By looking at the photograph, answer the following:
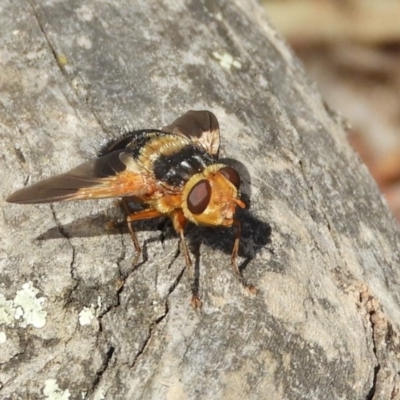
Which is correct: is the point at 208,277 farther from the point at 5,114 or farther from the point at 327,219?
the point at 5,114

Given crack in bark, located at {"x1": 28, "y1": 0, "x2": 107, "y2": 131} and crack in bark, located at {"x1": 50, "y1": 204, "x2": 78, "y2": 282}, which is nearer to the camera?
crack in bark, located at {"x1": 50, "y1": 204, "x2": 78, "y2": 282}

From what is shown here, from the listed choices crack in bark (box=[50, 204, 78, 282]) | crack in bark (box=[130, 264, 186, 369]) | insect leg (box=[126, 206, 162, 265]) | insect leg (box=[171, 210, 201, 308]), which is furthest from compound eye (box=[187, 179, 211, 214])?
crack in bark (box=[50, 204, 78, 282])

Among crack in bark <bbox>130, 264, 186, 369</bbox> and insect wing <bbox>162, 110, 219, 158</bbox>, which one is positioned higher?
insect wing <bbox>162, 110, 219, 158</bbox>

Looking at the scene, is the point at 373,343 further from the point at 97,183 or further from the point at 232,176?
the point at 97,183

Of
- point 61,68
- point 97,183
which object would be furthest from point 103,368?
point 61,68

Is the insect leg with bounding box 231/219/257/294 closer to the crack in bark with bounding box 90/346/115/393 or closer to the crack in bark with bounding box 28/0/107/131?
the crack in bark with bounding box 90/346/115/393

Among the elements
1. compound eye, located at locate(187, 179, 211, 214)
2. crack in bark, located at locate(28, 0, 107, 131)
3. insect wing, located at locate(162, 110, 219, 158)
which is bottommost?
crack in bark, located at locate(28, 0, 107, 131)
